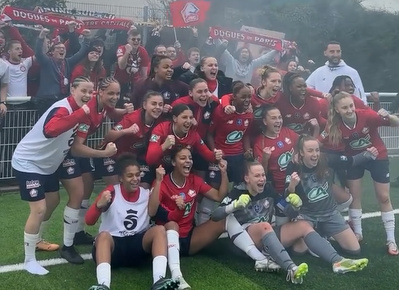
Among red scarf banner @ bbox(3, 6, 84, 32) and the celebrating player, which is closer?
the celebrating player

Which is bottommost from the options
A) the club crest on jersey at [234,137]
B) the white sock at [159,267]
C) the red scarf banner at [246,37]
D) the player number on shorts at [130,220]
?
the white sock at [159,267]

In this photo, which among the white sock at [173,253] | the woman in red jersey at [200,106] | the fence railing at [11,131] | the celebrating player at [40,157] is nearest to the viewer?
the white sock at [173,253]

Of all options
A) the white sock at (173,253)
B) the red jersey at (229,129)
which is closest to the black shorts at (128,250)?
the white sock at (173,253)

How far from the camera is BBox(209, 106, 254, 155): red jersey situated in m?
4.96

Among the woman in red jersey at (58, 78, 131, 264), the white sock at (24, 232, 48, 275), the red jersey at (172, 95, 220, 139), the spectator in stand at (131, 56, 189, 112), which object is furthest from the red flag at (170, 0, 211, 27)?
the white sock at (24, 232, 48, 275)

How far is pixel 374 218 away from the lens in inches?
231

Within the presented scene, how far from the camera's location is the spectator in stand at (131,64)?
254 inches

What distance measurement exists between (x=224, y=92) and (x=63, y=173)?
5.98 ft

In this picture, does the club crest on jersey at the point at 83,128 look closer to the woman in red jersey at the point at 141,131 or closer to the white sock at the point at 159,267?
the woman in red jersey at the point at 141,131

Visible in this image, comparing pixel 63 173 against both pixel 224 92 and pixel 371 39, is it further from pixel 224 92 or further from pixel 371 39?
pixel 371 39

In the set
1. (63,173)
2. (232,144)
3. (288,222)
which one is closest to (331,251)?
(288,222)

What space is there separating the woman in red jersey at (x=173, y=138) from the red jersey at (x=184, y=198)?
185 millimetres

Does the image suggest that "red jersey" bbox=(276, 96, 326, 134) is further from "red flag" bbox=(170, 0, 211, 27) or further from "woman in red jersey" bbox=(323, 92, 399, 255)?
"red flag" bbox=(170, 0, 211, 27)

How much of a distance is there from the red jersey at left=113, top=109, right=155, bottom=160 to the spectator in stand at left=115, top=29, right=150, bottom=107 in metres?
1.59
